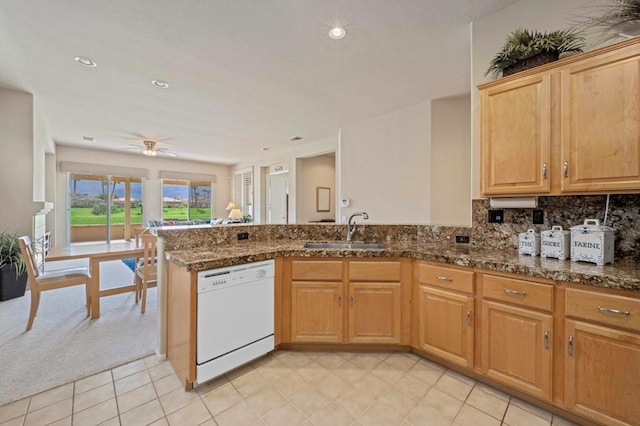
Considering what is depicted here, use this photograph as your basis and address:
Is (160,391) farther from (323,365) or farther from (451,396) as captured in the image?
(451,396)

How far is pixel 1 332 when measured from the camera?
8.54ft

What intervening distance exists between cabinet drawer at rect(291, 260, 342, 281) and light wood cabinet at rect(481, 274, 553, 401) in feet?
3.40

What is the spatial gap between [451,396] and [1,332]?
4.03 m

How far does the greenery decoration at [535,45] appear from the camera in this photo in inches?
66.9

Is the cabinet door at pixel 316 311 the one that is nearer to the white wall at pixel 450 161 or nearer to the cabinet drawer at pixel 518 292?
the cabinet drawer at pixel 518 292

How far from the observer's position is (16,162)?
3494 mm

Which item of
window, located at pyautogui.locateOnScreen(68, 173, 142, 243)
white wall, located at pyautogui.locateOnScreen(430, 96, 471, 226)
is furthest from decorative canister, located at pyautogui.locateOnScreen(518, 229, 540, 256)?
window, located at pyautogui.locateOnScreen(68, 173, 142, 243)

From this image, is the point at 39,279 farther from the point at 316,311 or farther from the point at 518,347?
the point at 518,347

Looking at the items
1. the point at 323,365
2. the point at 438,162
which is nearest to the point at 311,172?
the point at 438,162

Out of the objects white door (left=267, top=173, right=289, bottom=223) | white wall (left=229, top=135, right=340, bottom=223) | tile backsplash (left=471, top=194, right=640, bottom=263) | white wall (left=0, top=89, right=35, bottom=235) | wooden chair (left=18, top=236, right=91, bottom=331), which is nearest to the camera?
tile backsplash (left=471, top=194, right=640, bottom=263)

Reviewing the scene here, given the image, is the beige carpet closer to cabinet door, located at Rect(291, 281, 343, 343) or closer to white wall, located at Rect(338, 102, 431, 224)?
cabinet door, located at Rect(291, 281, 343, 343)

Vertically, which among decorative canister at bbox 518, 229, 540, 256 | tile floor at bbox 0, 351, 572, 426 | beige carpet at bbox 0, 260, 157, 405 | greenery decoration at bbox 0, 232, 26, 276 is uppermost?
decorative canister at bbox 518, 229, 540, 256

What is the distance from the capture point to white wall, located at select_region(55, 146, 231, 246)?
6.46 m

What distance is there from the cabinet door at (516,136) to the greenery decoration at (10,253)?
18.1ft
